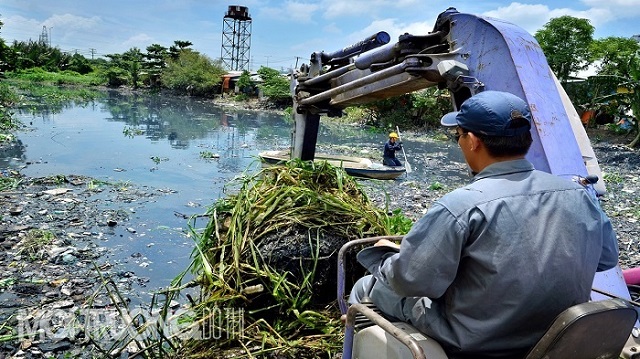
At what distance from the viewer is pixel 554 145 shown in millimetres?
2824

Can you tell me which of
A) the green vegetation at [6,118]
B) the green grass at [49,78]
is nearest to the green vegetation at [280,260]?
the green vegetation at [6,118]

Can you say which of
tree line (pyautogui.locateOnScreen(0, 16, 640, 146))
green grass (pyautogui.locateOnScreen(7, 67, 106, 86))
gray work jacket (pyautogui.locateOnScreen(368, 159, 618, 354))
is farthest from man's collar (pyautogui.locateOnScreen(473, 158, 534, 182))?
green grass (pyautogui.locateOnScreen(7, 67, 106, 86))

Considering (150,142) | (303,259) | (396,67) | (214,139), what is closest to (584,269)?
(303,259)

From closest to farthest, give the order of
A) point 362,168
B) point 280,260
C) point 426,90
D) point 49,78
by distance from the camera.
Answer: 1. point 280,260
2. point 362,168
3. point 426,90
4. point 49,78

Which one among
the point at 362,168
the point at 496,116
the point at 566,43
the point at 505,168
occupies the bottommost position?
the point at 362,168

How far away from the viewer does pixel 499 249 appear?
1.73 metres

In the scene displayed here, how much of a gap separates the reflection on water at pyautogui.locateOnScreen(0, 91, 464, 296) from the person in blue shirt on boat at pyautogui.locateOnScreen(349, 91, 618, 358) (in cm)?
330

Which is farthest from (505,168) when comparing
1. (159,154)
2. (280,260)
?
(159,154)

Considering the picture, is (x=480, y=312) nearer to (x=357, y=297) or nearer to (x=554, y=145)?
(x=357, y=297)

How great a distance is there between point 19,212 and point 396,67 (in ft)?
19.9

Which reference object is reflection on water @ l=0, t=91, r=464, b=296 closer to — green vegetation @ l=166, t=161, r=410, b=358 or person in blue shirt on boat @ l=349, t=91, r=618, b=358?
green vegetation @ l=166, t=161, r=410, b=358

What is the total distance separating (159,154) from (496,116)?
46.4 feet

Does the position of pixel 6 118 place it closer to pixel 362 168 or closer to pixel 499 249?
pixel 362 168

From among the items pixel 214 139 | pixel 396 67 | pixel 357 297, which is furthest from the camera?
pixel 214 139
